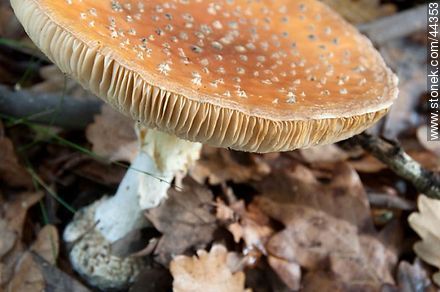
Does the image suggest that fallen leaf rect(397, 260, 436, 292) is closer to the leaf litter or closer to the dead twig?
the leaf litter

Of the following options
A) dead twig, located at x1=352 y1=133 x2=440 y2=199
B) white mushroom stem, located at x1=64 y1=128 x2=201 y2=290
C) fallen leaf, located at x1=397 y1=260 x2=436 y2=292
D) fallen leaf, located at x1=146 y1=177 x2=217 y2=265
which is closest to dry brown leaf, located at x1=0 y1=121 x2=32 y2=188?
white mushroom stem, located at x1=64 y1=128 x2=201 y2=290

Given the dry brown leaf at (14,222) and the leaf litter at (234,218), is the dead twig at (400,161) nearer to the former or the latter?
the leaf litter at (234,218)

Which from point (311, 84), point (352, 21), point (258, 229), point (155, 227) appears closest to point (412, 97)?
point (352, 21)

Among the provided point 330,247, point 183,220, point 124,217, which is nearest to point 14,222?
point 124,217

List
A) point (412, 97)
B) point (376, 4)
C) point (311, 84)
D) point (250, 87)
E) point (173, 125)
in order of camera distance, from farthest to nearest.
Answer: point (376, 4)
point (412, 97)
point (311, 84)
point (250, 87)
point (173, 125)

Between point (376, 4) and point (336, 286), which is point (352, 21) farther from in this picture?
point (336, 286)

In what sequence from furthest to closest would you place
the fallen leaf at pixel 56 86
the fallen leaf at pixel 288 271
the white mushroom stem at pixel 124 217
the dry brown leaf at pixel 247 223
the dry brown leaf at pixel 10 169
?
1. the fallen leaf at pixel 56 86
2. the dry brown leaf at pixel 10 169
3. the dry brown leaf at pixel 247 223
4. the fallen leaf at pixel 288 271
5. the white mushroom stem at pixel 124 217

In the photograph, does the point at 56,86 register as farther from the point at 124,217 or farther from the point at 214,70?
the point at 214,70

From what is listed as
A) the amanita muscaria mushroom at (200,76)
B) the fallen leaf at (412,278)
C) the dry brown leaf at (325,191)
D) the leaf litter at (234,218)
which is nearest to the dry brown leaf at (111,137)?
the leaf litter at (234,218)
